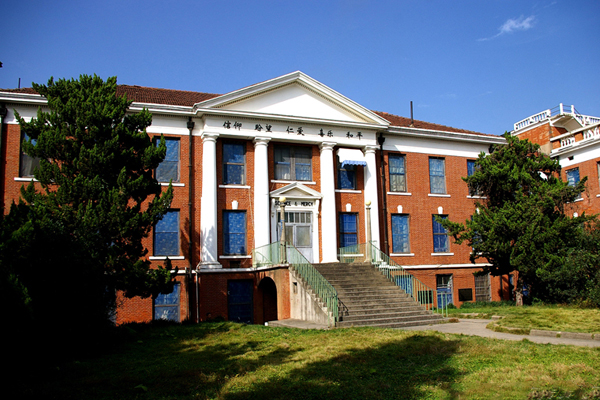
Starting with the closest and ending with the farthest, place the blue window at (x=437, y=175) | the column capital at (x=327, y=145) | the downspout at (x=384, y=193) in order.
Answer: the column capital at (x=327, y=145)
the downspout at (x=384, y=193)
the blue window at (x=437, y=175)

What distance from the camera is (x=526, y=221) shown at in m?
20.4

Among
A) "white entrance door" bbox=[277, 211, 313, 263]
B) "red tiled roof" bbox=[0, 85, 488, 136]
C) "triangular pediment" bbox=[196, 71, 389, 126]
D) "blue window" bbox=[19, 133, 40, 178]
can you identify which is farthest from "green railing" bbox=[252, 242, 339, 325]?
"blue window" bbox=[19, 133, 40, 178]

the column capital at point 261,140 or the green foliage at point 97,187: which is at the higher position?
the column capital at point 261,140

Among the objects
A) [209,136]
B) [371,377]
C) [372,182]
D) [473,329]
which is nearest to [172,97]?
[209,136]

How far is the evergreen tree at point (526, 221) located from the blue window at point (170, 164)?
1100 cm

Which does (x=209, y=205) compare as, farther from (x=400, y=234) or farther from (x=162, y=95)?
(x=400, y=234)

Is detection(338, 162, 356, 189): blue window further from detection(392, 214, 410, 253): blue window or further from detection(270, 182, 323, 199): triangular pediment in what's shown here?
detection(392, 214, 410, 253): blue window

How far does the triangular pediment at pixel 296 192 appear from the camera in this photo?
22688 mm

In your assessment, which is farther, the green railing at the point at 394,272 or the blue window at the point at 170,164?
the blue window at the point at 170,164

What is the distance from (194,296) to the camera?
2086cm

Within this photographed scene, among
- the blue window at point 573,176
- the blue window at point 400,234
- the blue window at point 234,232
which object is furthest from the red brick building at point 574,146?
the blue window at point 234,232

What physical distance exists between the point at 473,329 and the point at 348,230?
10228 millimetres

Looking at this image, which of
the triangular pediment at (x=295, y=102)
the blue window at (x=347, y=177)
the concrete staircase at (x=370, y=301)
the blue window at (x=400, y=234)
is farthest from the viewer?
the blue window at (x=400, y=234)

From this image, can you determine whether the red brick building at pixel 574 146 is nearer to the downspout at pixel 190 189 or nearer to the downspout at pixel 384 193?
the downspout at pixel 384 193
